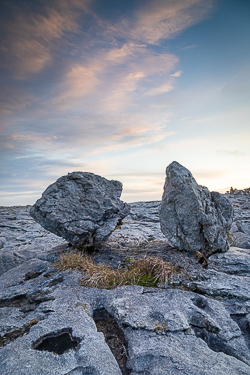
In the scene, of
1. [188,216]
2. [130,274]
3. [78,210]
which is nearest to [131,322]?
[130,274]

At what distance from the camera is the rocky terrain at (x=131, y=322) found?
13.5ft

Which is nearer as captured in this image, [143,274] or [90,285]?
[90,285]

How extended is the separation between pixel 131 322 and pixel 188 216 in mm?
4495

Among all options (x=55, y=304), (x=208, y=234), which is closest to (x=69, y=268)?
(x=55, y=304)

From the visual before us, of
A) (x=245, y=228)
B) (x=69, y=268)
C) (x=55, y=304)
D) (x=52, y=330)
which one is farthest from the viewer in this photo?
(x=245, y=228)

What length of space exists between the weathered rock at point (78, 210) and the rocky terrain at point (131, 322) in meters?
1.29

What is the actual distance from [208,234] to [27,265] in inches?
267

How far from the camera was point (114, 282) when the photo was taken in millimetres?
6844

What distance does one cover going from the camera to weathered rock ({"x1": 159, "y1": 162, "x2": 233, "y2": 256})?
8.66 meters

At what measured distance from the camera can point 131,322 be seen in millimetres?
5141

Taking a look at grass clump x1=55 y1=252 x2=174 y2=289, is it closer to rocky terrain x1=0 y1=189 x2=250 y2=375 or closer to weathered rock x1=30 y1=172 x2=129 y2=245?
rocky terrain x1=0 y1=189 x2=250 y2=375

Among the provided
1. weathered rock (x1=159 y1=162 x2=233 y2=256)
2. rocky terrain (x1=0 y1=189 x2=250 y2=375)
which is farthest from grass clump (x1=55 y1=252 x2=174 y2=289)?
weathered rock (x1=159 y1=162 x2=233 y2=256)

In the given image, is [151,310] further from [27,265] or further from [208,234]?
[27,265]

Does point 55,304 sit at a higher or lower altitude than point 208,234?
lower
